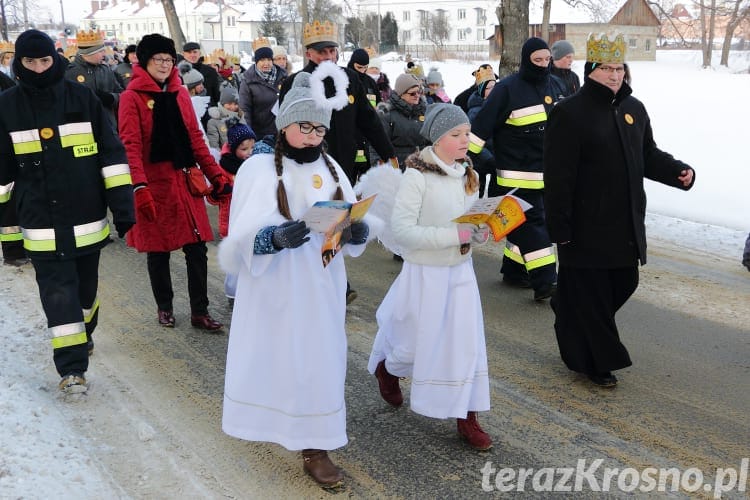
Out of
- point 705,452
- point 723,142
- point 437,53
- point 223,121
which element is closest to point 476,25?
point 437,53

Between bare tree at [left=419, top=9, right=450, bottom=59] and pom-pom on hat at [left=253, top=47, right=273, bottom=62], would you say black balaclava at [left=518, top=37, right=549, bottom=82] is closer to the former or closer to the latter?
pom-pom on hat at [left=253, top=47, right=273, bottom=62]

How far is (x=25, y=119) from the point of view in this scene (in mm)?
4746

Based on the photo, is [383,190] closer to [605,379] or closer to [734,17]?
[605,379]

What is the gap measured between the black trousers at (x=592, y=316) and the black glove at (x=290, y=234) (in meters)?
2.25

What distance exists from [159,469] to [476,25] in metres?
102

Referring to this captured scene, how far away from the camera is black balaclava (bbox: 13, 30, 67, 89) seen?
15.1 ft

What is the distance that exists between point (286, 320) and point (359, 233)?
2.16 feet

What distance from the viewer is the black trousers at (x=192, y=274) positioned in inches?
246

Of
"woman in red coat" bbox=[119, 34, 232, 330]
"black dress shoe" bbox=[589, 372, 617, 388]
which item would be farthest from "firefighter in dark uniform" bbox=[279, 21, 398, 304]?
"black dress shoe" bbox=[589, 372, 617, 388]

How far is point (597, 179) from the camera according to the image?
498 cm

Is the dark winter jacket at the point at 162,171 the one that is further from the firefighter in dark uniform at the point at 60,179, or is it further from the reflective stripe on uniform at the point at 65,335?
the reflective stripe on uniform at the point at 65,335

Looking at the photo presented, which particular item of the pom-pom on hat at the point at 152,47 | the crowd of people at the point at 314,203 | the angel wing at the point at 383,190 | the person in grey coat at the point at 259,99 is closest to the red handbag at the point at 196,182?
the crowd of people at the point at 314,203

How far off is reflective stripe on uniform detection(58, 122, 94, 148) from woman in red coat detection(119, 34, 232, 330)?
758 millimetres

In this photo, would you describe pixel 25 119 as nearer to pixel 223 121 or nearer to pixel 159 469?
pixel 159 469
